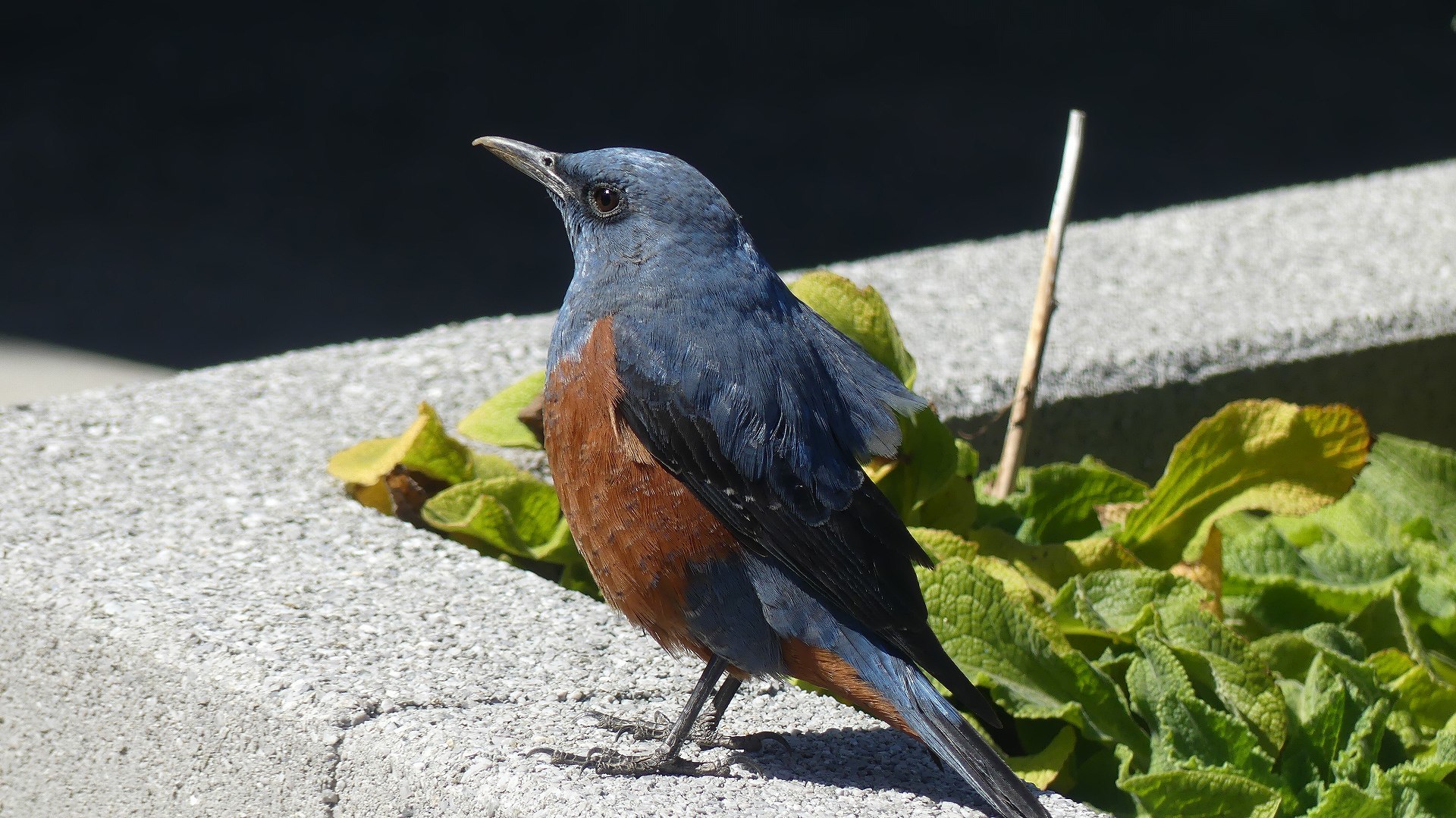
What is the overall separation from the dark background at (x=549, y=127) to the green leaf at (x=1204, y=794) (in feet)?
19.3

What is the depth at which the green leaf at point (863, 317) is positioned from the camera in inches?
117

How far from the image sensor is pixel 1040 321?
3082mm

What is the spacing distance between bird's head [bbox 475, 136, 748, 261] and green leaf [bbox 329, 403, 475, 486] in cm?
70

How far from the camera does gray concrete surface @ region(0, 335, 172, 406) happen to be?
6672mm

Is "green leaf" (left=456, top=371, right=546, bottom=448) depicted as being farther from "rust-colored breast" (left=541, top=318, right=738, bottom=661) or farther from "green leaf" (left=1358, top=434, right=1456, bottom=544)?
"green leaf" (left=1358, top=434, right=1456, bottom=544)

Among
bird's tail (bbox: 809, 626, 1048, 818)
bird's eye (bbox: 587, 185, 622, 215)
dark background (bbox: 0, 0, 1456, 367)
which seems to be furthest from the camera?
dark background (bbox: 0, 0, 1456, 367)

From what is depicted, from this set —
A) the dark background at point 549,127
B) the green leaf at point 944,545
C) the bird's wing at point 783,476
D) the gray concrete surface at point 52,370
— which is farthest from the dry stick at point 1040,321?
the dark background at point 549,127

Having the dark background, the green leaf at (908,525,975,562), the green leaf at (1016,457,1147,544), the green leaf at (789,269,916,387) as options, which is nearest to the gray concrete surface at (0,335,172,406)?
the dark background

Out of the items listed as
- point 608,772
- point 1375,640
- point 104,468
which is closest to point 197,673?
point 608,772

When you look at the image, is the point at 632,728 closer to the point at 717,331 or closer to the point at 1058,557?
the point at 717,331

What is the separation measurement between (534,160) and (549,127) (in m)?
8.49

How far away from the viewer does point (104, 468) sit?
3070 mm

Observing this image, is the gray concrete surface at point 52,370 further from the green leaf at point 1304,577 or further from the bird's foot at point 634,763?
the bird's foot at point 634,763

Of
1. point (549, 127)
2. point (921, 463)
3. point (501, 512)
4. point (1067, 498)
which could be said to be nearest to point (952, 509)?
point (921, 463)
